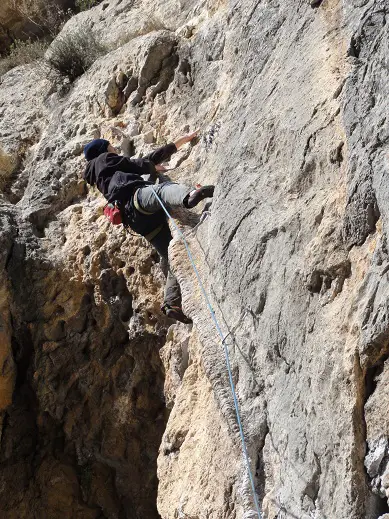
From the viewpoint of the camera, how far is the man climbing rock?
546 centimetres

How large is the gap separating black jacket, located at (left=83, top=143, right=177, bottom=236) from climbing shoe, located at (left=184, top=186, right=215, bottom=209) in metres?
0.50

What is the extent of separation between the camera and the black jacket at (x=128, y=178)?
228 inches

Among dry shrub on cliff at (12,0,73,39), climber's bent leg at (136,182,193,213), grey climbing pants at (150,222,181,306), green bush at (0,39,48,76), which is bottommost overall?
grey climbing pants at (150,222,181,306)

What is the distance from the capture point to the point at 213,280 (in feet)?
16.0

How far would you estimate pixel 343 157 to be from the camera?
4.08m

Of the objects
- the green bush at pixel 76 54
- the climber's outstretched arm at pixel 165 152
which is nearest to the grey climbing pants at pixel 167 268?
the climber's outstretched arm at pixel 165 152

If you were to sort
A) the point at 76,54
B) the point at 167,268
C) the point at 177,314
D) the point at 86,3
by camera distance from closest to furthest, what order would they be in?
the point at 177,314 < the point at 167,268 < the point at 76,54 < the point at 86,3

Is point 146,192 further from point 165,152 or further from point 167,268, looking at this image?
point 167,268

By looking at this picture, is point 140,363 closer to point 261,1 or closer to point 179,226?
point 179,226

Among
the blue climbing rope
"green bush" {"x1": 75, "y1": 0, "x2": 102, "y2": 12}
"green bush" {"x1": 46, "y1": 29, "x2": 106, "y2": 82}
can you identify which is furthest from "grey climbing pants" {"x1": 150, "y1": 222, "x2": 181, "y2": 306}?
"green bush" {"x1": 75, "y1": 0, "x2": 102, "y2": 12}

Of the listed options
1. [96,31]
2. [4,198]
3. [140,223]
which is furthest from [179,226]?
[96,31]

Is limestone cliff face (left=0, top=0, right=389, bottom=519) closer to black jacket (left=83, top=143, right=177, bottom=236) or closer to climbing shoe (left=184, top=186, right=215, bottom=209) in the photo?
climbing shoe (left=184, top=186, right=215, bottom=209)

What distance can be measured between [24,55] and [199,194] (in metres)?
5.50

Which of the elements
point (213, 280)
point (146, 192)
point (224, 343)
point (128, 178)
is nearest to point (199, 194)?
point (146, 192)
